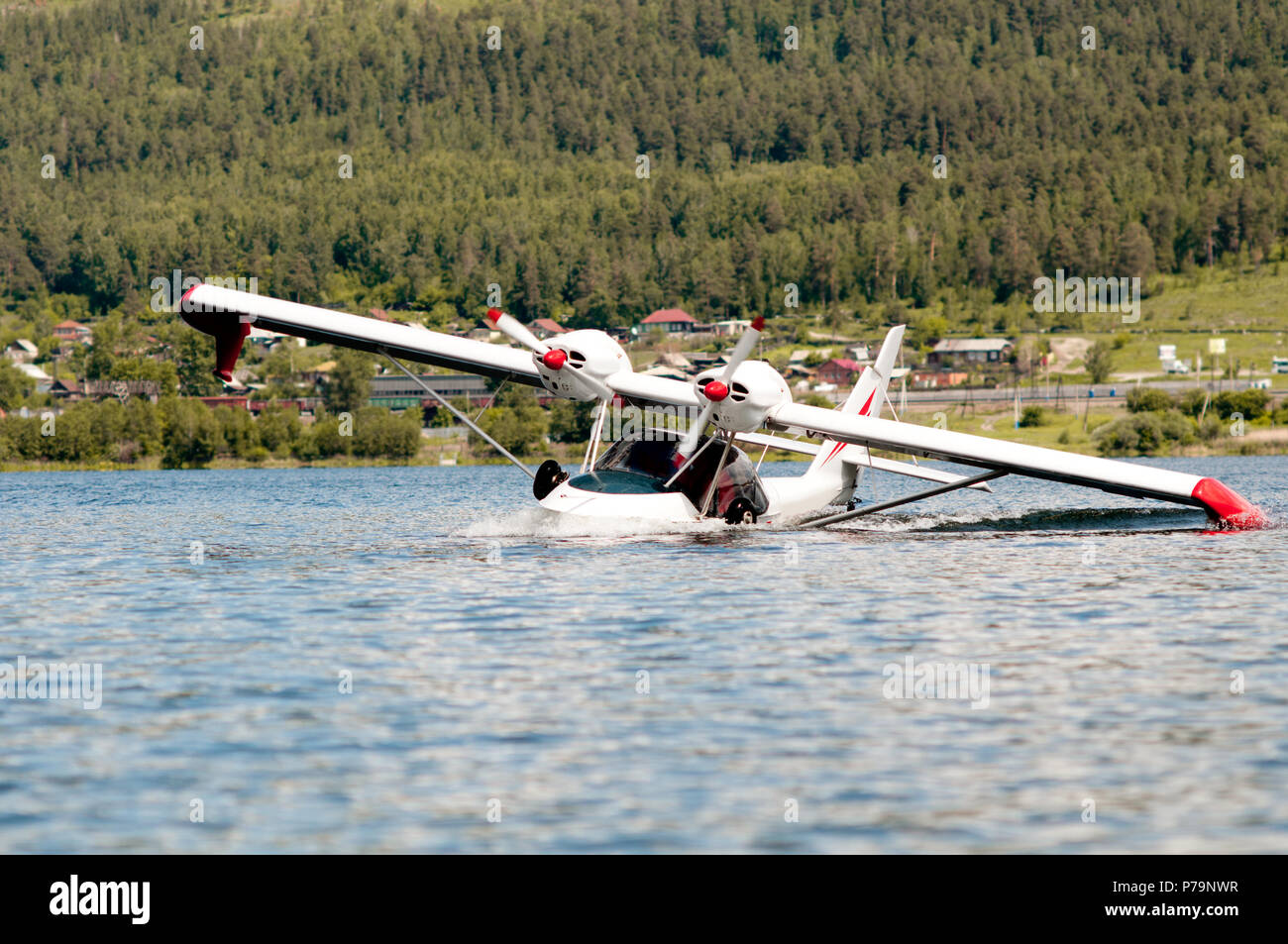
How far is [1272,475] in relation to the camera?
84438 millimetres

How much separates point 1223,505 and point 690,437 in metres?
11.2

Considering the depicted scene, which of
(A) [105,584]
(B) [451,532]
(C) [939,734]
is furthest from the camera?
(B) [451,532]

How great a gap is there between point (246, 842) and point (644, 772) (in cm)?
300

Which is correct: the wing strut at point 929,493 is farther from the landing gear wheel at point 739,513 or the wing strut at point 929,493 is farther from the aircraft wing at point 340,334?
the aircraft wing at point 340,334

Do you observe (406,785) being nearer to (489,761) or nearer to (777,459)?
(489,761)

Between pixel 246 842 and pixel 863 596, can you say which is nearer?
pixel 246 842

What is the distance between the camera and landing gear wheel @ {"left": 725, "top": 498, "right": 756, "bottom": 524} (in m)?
29.8

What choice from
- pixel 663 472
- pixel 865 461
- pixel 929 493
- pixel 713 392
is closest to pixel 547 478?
pixel 663 472

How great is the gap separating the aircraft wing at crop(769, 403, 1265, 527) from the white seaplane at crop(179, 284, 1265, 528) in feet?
0.11

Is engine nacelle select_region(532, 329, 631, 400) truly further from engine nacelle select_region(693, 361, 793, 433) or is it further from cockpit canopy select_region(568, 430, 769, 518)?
engine nacelle select_region(693, 361, 793, 433)

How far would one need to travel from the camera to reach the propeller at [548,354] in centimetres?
2838
